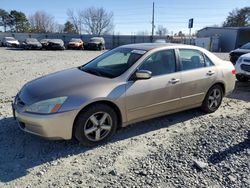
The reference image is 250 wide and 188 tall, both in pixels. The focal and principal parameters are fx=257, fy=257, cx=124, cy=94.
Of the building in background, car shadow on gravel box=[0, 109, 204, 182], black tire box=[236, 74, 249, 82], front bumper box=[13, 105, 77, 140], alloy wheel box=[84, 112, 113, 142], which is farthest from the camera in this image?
the building in background

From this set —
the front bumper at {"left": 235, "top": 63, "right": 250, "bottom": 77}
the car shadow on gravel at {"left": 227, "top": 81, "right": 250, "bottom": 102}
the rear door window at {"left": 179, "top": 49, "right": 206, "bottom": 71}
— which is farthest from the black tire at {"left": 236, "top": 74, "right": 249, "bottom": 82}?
the rear door window at {"left": 179, "top": 49, "right": 206, "bottom": 71}

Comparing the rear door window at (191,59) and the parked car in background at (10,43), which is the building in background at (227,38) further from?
the rear door window at (191,59)

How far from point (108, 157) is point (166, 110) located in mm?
1559

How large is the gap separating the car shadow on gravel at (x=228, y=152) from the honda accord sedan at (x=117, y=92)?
1231 millimetres

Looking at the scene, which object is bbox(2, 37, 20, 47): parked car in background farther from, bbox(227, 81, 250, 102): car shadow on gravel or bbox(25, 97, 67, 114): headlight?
bbox(25, 97, 67, 114): headlight

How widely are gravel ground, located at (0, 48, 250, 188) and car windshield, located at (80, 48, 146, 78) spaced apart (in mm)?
1075

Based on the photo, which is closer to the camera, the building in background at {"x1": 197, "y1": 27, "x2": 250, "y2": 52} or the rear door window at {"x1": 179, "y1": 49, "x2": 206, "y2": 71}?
the rear door window at {"x1": 179, "y1": 49, "x2": 206, "y2": 71}

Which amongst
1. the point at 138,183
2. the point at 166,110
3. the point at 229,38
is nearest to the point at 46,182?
the point at 138,183

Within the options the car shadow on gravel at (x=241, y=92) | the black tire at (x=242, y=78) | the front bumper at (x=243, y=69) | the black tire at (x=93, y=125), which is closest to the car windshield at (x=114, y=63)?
the black tire at (x=93, y=125)

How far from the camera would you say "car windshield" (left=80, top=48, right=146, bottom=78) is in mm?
4324

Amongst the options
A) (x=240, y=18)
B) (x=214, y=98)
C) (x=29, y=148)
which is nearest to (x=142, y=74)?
(x=29, y=148)

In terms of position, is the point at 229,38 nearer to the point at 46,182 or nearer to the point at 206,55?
the point at 206,55

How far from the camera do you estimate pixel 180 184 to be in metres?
3.04

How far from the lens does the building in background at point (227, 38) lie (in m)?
35.6
